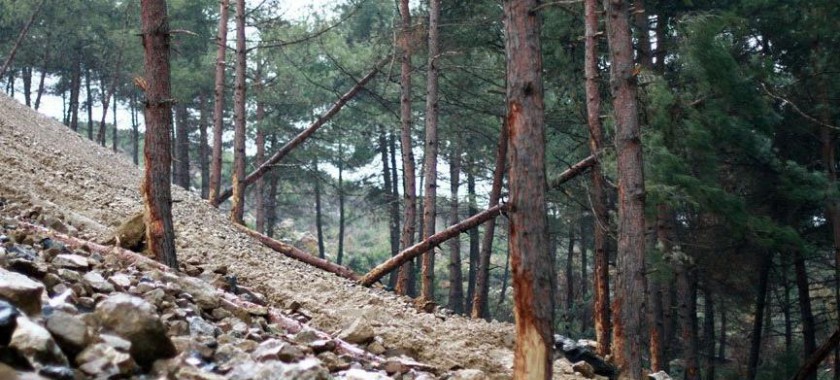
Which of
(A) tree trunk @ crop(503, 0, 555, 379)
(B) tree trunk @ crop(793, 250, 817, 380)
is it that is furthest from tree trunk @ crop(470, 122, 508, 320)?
(A) tree trunk @ crop(503, 0, 555, 379)

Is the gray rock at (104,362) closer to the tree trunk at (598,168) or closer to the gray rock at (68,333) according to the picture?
the gray rock at (68,333)

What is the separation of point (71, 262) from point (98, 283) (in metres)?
0.49

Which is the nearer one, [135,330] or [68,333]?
[68,333]

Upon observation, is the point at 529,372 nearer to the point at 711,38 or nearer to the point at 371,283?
the point at 371,283

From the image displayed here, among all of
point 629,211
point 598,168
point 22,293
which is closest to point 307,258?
point 598,168

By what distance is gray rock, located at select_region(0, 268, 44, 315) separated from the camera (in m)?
3.24

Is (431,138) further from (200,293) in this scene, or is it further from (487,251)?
(200,293)

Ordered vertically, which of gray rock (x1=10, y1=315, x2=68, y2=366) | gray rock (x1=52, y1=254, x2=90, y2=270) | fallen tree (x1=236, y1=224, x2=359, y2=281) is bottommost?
gray rock (x1=10, y1=315, x2=68, y2=366)

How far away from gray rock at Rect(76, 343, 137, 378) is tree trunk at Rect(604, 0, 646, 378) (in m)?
5.84

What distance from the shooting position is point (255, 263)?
8.87m

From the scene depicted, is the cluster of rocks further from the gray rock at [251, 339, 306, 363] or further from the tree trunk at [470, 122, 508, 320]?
the tree trunk at [470, 122, 508, 320]

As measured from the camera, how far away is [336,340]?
571 centimetres

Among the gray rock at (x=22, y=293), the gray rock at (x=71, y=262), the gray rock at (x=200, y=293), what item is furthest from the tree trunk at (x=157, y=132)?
the gray rock at (x=22, y=293)

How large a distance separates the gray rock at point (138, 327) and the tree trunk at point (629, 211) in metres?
5.54
